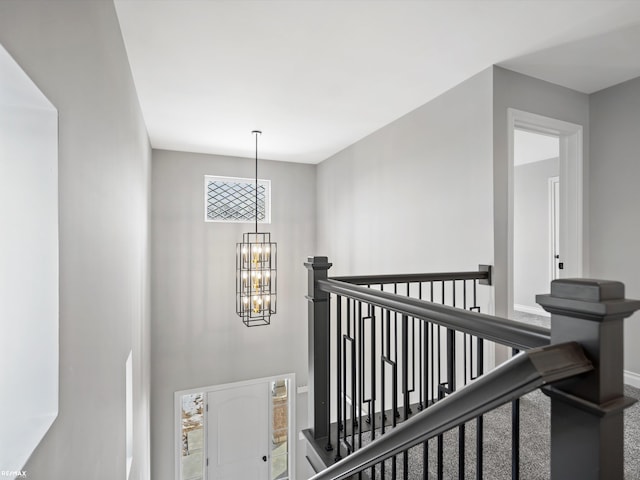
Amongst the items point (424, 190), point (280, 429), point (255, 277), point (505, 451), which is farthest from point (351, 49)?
point (280, 429)

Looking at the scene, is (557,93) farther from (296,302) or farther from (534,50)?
(296,302)

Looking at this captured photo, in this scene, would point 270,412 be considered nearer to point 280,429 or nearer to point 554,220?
point 280,429

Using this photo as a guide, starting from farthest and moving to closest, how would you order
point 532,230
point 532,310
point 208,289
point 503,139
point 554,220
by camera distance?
point 532,230, point 532,310, point 554,220, point 208,289, point 503,139

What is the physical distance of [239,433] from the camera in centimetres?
541

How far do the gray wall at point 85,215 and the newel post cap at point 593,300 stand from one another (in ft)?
4.20

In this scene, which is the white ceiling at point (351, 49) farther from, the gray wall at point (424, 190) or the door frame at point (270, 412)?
the door frame at point (270, 412)

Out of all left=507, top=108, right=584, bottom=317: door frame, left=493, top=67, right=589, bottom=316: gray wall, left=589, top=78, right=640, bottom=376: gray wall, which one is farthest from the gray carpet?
left=507, top=108, right=584, bottom=317: door frame

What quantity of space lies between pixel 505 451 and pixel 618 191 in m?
2.27

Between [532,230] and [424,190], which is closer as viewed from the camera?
[424,190]

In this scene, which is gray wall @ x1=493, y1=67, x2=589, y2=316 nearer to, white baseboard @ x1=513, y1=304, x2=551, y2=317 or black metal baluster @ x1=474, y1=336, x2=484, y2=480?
black metal baluster @ x1=474, y1=336, x2=484, y2=480

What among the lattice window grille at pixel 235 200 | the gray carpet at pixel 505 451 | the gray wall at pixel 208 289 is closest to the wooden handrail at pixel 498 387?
the gray carpet at pixel 505 451

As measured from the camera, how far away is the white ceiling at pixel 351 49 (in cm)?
200

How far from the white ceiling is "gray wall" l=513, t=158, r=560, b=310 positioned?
292 centimetres

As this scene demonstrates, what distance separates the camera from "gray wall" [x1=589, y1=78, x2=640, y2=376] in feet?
8.68
